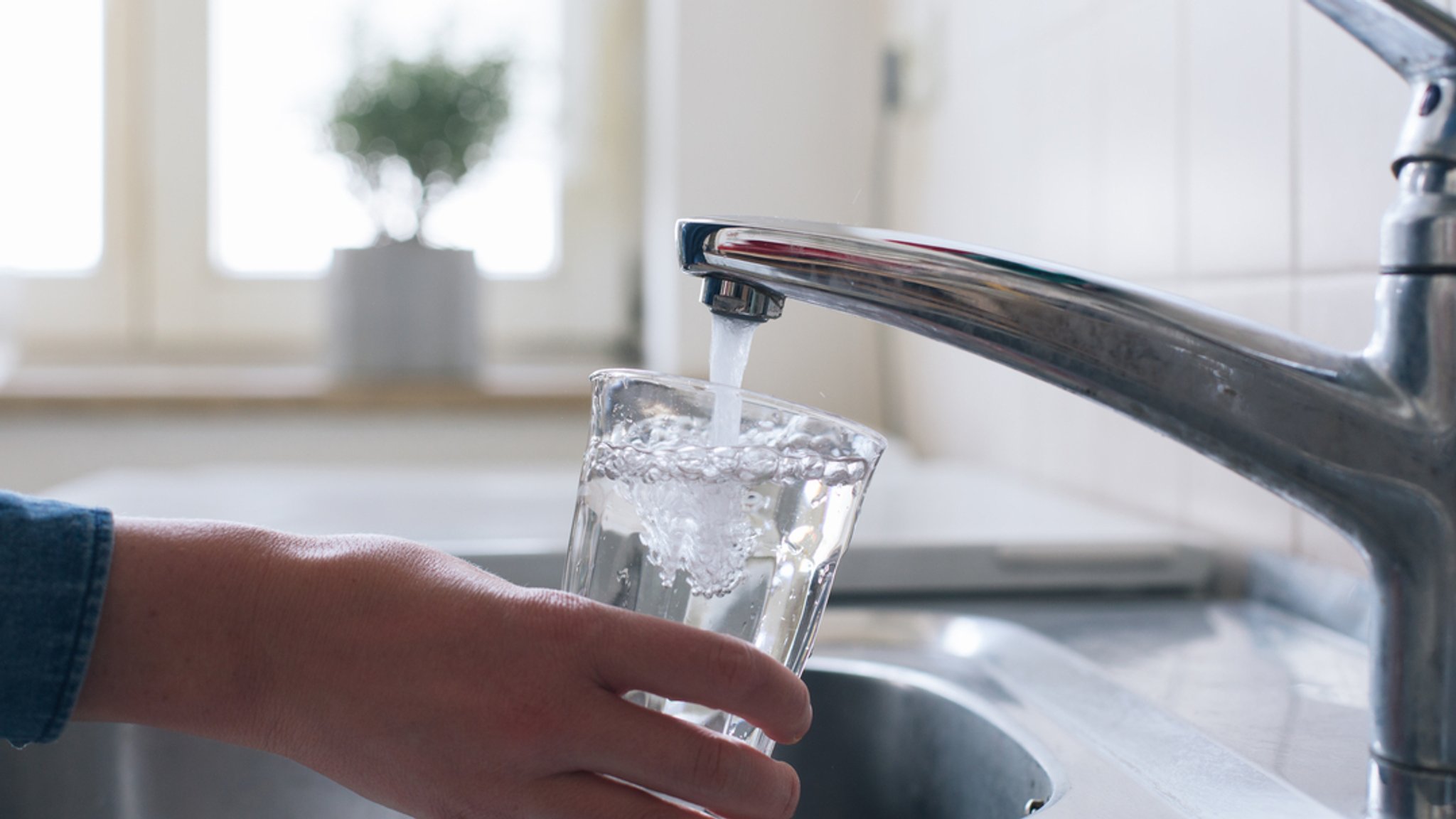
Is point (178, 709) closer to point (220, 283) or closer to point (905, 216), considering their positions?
point (905, 216)

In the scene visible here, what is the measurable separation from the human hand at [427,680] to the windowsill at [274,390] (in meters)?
1.09

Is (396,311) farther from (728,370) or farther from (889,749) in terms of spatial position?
(728,370)

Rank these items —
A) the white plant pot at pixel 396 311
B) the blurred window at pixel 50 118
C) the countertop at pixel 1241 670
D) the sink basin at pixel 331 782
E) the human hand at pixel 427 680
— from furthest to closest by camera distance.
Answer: the blurred window at pixel 50 118 < the white plant pot at pixel 396 311 < the sink basin at pixel 331 782 < the countertop at pixel 1241 670 < the human hand at pixel 427 680

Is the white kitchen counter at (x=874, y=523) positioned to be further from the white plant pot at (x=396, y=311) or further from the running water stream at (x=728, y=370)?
the white plant pot at (x=396, y=311)

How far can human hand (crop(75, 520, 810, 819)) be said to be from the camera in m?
0.35

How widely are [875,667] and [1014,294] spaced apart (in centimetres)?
28

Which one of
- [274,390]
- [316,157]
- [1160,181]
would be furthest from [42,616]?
[316,157]

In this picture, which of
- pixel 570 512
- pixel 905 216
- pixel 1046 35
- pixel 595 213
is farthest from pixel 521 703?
pixel 595 213

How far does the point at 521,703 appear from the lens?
345 mm

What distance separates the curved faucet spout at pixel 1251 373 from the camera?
0.38m

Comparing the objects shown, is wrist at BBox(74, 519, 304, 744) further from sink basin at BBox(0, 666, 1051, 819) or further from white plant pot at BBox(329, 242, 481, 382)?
white plant pot at BBox(329, 242, 481, 382)

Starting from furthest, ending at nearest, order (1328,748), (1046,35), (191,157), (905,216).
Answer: (191,157), (905,216), (1046,35), (1328,748)

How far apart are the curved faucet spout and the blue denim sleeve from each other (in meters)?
0.20

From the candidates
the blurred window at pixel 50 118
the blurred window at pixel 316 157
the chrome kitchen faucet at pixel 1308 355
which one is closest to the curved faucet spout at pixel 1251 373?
the chrome kitchen faucet at pixel 1308 355
